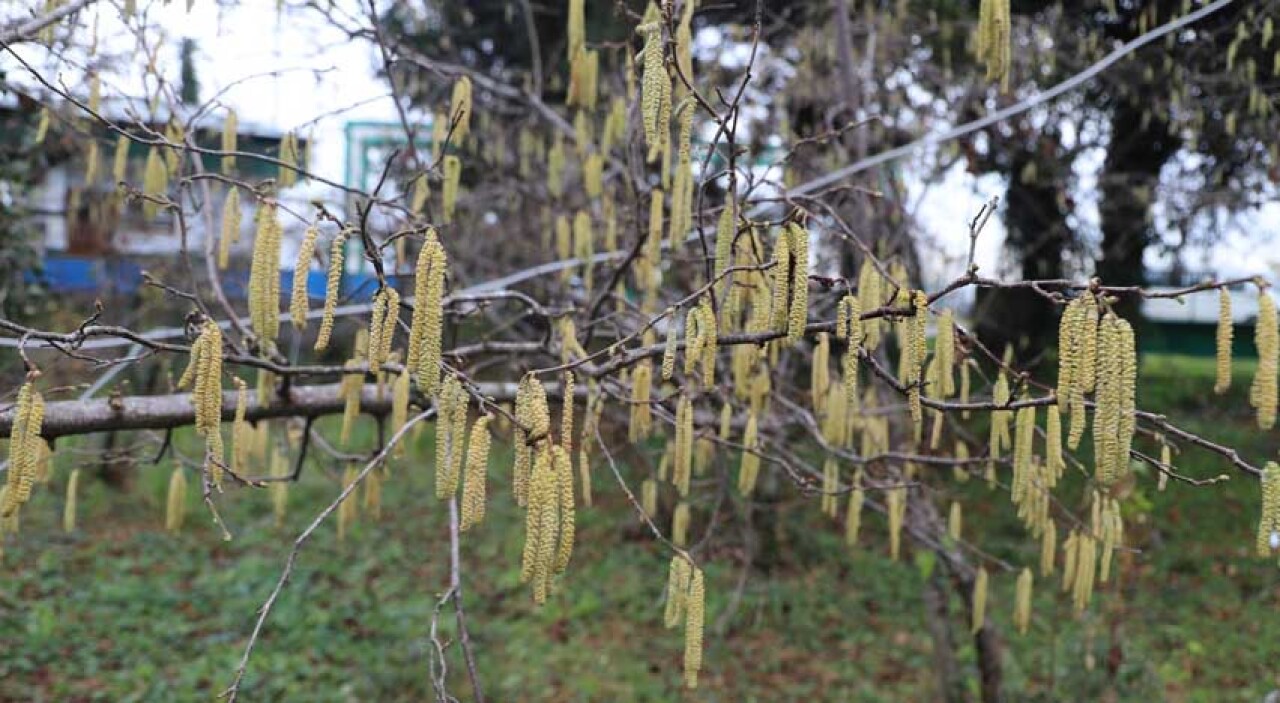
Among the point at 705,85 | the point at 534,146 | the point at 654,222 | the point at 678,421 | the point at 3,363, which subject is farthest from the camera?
the point at 3,363

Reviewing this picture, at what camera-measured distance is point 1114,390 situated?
3.91ft

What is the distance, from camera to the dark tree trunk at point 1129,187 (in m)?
6.00

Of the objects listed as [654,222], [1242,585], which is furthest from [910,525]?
[1242,585]

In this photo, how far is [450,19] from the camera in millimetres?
8094

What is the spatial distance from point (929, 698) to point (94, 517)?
6028 mm

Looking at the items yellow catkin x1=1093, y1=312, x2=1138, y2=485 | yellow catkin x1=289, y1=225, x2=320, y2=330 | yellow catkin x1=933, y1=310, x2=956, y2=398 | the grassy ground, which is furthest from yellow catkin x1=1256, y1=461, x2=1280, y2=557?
the grassy ground

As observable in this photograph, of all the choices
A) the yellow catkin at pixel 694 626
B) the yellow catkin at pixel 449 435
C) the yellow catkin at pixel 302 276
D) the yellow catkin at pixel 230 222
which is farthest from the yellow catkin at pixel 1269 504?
the yellow catkin at pixel 230 222

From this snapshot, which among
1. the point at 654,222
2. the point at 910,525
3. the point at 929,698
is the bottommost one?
the point at 929,698

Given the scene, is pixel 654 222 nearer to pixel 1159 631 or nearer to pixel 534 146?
pixel 534 146

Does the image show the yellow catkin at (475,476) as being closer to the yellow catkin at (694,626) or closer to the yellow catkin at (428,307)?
the yellow catkin at (428,307)

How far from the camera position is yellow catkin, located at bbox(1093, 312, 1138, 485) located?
1.19 m

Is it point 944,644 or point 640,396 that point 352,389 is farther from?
point 944,644

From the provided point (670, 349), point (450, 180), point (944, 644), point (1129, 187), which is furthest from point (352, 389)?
point (1129, 187)

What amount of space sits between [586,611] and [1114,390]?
4.76 metres
